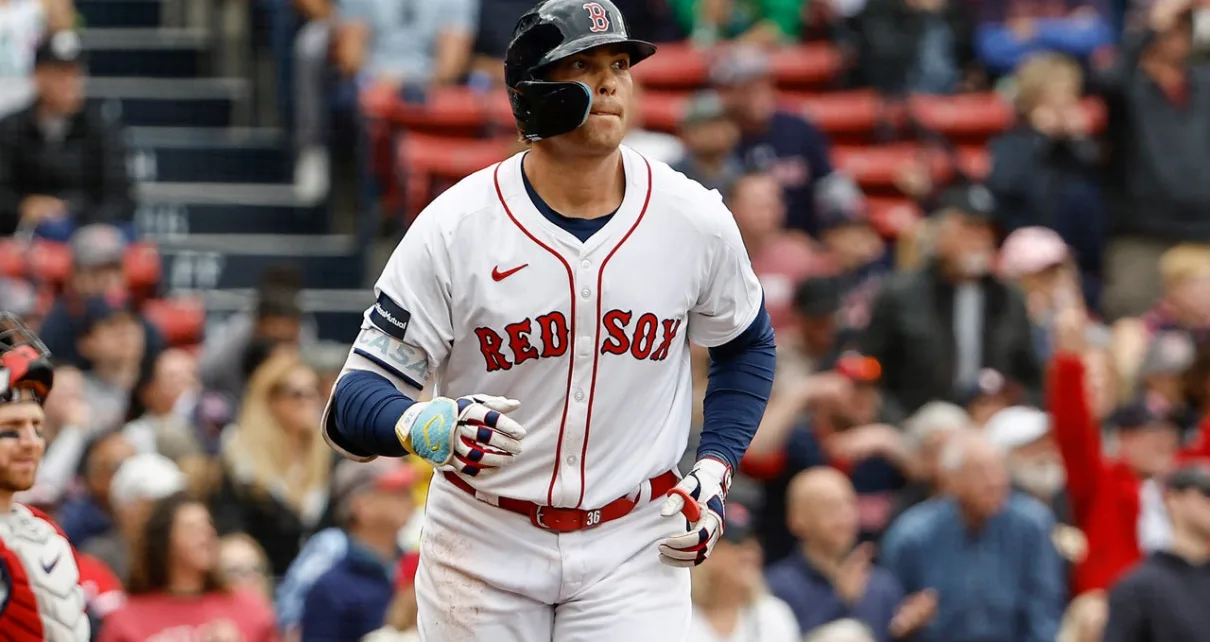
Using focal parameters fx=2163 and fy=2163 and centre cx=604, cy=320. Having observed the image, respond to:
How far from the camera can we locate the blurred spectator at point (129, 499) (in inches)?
276

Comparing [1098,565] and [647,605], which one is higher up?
[647,605]

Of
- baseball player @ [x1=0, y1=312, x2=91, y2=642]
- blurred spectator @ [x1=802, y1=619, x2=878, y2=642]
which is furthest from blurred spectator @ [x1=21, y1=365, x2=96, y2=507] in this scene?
baseball player @ [x1=0, y1=312, x2=91, y2=642]

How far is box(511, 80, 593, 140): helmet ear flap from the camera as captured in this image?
14.2 ft

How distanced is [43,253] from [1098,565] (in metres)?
4.67

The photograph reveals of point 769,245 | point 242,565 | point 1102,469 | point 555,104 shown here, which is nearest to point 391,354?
point 555,104

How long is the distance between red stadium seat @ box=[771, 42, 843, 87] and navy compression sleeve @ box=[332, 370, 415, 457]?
849 cm

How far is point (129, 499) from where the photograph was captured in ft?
23.5

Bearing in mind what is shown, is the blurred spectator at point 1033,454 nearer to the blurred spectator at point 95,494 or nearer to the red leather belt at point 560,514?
the blurred spectator at point 95,494

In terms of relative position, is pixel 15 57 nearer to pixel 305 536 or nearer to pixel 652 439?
pixel 305 536

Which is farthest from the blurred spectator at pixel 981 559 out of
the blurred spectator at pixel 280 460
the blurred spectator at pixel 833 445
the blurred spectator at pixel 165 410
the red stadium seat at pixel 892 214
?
the red stadium seat at pixel 892 214

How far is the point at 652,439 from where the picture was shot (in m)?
4.61

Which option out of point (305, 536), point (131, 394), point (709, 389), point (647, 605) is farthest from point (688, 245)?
point (131, 394)

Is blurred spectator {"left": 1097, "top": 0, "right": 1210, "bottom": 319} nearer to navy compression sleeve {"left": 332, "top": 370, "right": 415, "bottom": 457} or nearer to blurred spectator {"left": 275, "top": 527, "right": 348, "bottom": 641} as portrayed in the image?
blurred spectator {"left": 275, "top": 527, "right": 348, "bottom": 641}

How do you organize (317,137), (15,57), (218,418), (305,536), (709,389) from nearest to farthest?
(709,389), (305,536), (218,418), (15,57), (317,137)
